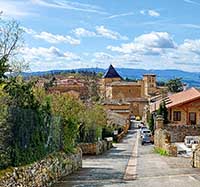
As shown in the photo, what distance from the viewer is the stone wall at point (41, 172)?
12971mm

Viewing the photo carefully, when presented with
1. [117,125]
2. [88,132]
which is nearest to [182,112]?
[117,125]

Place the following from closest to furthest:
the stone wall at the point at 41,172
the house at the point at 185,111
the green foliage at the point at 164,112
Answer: the stone wall at the point at 41,172 < the green foliage at the point at 164,112 < the house at the point at 185,111

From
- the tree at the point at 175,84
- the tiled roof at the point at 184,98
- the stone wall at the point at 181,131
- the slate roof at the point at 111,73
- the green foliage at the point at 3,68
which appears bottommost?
the stone wall at the point at 181,131

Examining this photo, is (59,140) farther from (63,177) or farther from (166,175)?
(166,175)

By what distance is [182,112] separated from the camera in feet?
209

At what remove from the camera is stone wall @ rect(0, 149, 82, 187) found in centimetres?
1297

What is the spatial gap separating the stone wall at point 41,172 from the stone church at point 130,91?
3278 inches

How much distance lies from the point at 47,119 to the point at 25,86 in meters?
1.49

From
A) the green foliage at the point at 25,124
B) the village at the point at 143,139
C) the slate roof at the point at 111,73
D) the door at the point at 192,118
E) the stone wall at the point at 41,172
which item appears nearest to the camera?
the stone wall at the point at 41,172

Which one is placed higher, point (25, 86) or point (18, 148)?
point (25, 86)

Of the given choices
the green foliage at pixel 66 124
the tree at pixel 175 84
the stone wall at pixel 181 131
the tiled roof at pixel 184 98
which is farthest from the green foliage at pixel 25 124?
the tree at pixel 175 84

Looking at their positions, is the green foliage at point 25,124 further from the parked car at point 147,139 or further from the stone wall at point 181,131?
the stone wall at point 181,131

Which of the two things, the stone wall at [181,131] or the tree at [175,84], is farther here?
the tree at [175,84]

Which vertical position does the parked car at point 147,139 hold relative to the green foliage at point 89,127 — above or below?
below
